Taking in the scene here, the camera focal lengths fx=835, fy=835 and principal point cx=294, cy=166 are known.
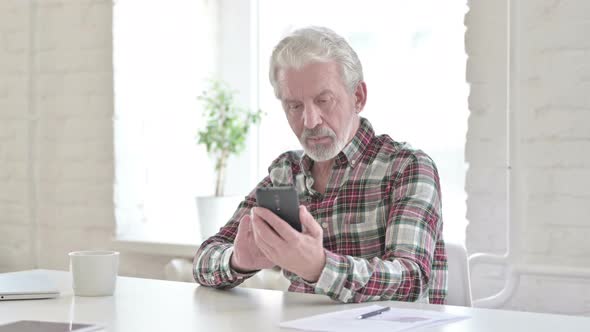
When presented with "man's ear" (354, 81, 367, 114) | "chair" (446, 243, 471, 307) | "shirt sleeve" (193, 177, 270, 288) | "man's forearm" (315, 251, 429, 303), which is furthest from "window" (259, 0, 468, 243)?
"man's forearm" (315, 251, 429, 303)

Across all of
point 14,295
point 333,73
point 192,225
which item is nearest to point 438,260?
point 333,73

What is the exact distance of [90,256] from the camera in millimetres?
1585

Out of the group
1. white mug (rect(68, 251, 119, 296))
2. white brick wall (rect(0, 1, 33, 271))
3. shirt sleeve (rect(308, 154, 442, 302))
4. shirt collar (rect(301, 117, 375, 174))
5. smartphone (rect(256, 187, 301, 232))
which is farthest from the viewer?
white brick wall (rect(0, 1, 33, 271))

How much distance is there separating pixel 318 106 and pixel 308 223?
0.47 meters

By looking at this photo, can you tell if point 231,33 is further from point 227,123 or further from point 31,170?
point 31,170

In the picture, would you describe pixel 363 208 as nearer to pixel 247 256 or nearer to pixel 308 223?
pixel 247 256

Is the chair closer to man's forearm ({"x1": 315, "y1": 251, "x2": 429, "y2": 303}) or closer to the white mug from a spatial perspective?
man's forearm ({"x1": 315, "y1": 251, "x2": 429, "y2": 303})

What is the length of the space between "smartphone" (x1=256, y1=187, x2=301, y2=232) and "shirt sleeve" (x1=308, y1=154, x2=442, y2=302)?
0.38ft

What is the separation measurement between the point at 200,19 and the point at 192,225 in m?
0.78

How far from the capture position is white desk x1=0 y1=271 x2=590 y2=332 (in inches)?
48.5

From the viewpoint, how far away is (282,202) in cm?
134

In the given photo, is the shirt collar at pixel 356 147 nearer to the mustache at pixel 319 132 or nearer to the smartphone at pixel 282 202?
the mustache at pixel 319 132

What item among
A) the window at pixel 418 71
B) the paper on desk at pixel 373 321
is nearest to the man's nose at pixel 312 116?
the paper on desk at pixel 373 321

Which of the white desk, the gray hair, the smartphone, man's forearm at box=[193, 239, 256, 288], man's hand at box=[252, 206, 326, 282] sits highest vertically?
the gray hair
